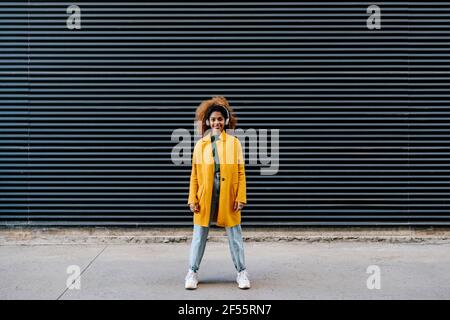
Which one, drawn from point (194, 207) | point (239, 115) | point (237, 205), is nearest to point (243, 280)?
point (237, 205)

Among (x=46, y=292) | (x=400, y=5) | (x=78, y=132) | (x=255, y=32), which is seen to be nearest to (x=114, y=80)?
(x=78, y=132)

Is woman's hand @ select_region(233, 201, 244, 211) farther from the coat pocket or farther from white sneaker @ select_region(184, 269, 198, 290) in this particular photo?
white sneaker @ select_region(184, 269, 198, 290)

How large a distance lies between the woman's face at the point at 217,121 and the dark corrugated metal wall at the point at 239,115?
247cm

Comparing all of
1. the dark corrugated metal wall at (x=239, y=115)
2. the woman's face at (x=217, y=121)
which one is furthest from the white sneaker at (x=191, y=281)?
the dark corrugated metal wall at (x=239, y=115)

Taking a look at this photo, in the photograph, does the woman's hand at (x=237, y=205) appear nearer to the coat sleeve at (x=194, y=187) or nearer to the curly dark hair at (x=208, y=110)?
the coat sleeve at (x=194, y=187)

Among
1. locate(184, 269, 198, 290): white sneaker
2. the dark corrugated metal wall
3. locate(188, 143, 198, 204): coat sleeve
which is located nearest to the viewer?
locate(184, 269, 198, 290): white sneaker

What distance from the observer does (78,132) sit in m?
8.19

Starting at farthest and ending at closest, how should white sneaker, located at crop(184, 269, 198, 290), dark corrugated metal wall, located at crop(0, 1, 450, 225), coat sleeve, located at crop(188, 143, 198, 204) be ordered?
1. dark corrugated metal wall, located at crop(0, 1, 450, 225)
2. coat sleeve, located at crop(188, 143, 198, 204)
3. white sneaker, located at crop(184, 269, 198, 290)

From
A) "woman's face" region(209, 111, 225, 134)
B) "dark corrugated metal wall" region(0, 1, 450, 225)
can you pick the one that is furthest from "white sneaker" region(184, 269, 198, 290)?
"dark corrugated metal wall" region(0, 1, 450, 225)

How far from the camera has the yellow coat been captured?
5.66 meters

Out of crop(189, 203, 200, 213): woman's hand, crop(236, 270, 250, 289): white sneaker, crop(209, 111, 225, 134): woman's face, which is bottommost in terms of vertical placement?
crop(236, 270, 250, 289): white sneaker

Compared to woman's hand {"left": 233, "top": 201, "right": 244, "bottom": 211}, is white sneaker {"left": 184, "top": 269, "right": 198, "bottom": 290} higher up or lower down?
lower down

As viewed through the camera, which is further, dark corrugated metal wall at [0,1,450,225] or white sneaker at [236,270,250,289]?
dark corrugated metal wall at [0,1,450,225]

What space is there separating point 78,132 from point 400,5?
489 cm
